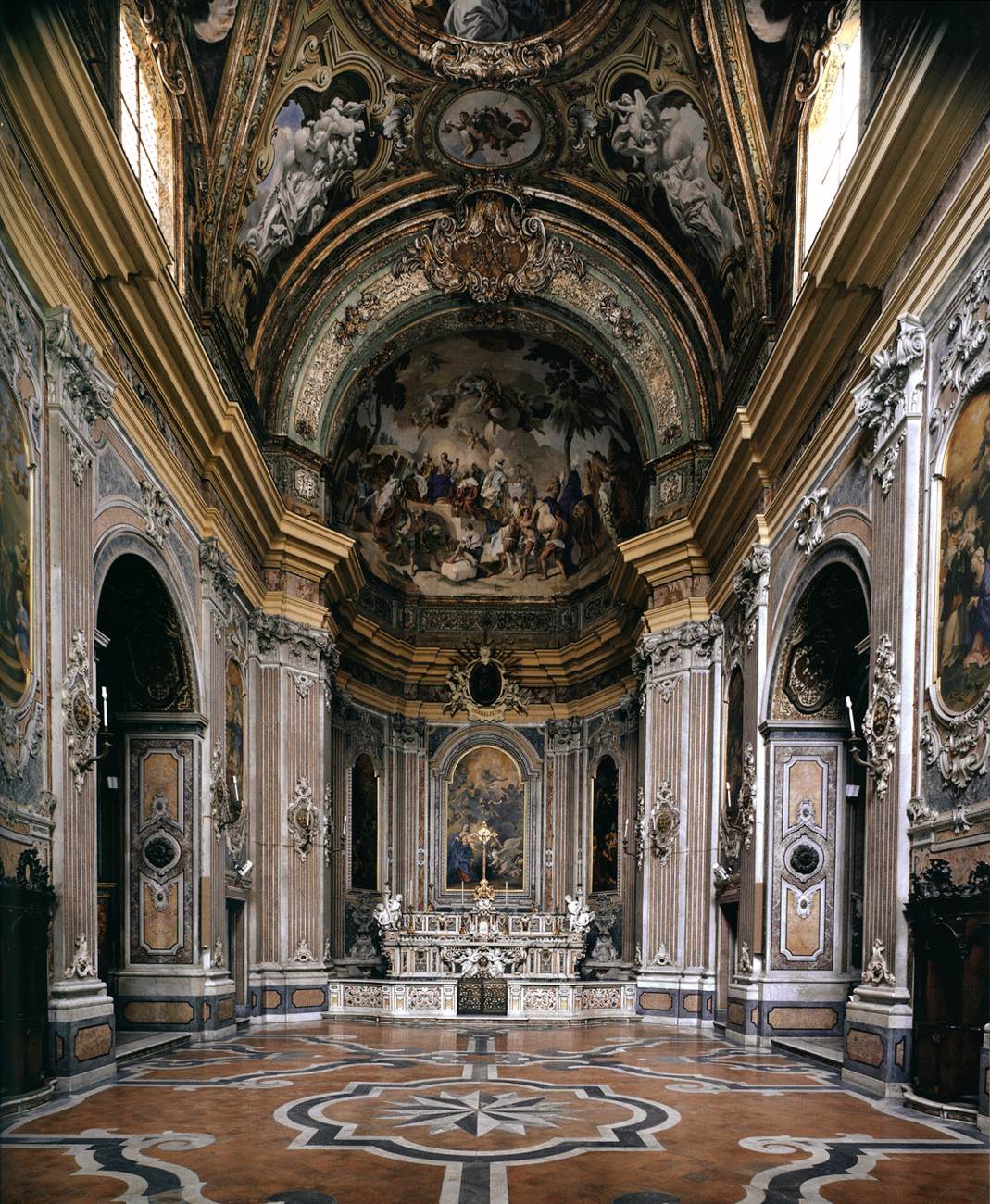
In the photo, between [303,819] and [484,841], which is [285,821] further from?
[484,841]

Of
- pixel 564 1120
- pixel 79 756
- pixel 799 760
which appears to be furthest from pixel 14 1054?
pixel 799 760

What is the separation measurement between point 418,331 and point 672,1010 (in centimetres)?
1396

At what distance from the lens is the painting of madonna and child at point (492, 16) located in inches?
701

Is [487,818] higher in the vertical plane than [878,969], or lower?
lower

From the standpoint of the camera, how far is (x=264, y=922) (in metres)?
20.1

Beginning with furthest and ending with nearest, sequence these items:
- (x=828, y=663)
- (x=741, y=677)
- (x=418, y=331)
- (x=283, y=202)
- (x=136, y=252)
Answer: (x=418, y=331) < (x=283, y=202) < (x=741, y=677) < (x=828, y=663) < (x=136, y=252)

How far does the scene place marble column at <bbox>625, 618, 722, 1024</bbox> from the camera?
19797 mm

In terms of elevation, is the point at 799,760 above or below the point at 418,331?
below

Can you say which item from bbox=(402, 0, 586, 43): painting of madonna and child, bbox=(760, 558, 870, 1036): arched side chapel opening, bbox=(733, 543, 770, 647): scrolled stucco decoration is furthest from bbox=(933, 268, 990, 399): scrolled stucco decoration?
bbox=(402, 0, 586, 43): painting of madonna and child

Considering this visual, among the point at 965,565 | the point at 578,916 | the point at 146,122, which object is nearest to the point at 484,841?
the point at 578,916

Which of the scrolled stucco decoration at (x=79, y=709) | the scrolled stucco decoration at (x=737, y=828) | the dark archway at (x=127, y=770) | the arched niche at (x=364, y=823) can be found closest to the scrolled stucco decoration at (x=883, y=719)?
the scrolled stucco decoration at (x=737, y=828)

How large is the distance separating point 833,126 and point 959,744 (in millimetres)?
8592

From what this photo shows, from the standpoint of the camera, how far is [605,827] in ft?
87.5

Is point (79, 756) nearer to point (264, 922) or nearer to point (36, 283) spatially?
point (36, 283)
